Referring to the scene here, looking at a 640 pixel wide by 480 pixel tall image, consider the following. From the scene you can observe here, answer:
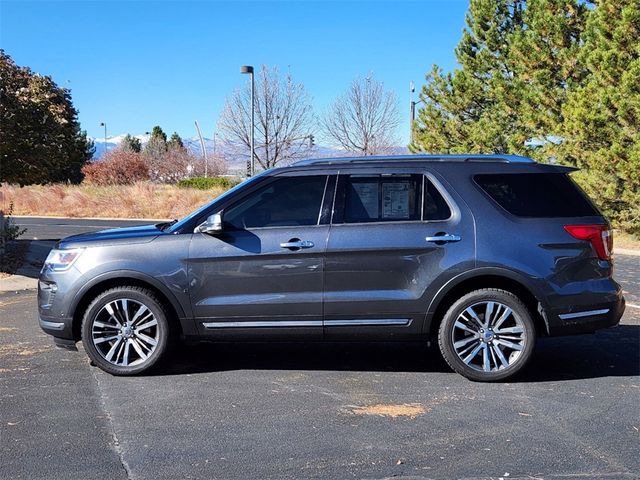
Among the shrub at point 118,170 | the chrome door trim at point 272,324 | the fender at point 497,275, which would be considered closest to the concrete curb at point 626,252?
the fender at point 497,275

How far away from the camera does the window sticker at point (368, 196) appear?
216 inches

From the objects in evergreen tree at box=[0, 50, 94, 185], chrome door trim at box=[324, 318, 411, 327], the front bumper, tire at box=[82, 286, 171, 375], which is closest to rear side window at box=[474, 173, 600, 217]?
chrome door trim at box=[324, 318, 411, 327]

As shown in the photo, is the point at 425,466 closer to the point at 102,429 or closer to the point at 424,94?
the point at 102,429

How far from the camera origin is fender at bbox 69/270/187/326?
5410 millimetres

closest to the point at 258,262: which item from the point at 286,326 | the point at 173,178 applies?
the point at 286,326

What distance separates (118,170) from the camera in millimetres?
54094

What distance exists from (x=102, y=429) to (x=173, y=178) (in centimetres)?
5543

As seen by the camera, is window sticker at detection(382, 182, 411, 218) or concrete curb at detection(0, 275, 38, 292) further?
concrete curb at detection(0, 275, 38, 292)

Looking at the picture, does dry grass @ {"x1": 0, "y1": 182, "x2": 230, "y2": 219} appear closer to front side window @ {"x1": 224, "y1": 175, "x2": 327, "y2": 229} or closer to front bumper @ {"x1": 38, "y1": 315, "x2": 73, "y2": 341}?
front bumper @ {"x1": 38, "y1": 315, "x2": 73, "y2": 341}

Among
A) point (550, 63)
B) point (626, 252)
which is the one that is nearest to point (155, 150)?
point (550, 63)

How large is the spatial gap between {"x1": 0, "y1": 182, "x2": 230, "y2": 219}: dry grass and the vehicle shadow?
2450cm

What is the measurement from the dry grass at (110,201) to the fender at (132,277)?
25.1 m

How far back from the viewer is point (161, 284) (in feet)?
17.7

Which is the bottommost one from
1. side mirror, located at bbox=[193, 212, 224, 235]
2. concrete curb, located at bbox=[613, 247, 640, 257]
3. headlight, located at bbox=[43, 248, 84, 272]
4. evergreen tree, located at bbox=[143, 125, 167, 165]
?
concrete curb, located at bbox=[613, 247, 640, 257]
